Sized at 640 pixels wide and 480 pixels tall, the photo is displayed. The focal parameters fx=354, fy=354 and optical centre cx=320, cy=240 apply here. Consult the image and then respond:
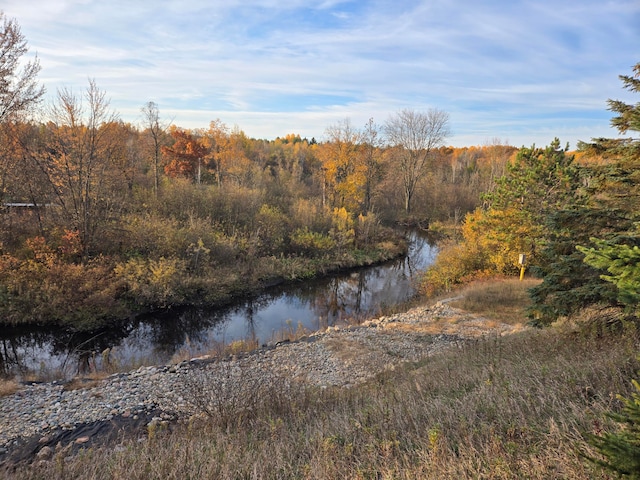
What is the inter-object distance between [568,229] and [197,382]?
28.1ft

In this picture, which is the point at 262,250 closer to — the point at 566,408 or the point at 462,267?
the point at 462,267

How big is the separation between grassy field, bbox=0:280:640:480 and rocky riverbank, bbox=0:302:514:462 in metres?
1.58

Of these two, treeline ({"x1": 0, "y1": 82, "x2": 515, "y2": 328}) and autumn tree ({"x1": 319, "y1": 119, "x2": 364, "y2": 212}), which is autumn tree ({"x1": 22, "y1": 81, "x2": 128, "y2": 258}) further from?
autumn tree ({"x1": 319, "y1": 119, "x2": 364, "y2": 212})

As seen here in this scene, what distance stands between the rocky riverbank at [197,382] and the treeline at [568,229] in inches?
159

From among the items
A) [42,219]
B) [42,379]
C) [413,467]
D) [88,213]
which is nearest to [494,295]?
[413,467]

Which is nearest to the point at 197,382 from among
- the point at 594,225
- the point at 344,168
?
the point at 594,225

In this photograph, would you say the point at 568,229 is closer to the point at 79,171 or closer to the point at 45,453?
the point at 45,453

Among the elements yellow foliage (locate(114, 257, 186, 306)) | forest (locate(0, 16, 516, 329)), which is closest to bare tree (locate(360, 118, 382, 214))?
forest (locate(0, 16, 516, 329))

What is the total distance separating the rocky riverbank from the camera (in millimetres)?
7465

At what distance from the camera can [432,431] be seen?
3.44 m

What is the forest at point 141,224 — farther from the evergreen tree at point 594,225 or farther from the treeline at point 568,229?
the evergreen tree at point 594,225

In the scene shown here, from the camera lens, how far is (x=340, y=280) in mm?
23703

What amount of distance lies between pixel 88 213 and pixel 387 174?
34.3m

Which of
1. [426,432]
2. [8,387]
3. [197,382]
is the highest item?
[426,432]
